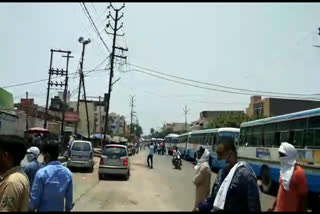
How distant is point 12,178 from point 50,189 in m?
1.36

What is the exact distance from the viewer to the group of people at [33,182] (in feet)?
15.1

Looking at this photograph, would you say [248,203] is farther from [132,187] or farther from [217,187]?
[132,187]

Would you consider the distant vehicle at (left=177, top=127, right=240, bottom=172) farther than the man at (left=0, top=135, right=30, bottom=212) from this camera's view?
Yes

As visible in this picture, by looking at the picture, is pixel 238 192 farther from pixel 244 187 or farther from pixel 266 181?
pixel 266 181

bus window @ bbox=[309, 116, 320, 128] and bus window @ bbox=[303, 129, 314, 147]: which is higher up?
bus window @ bbox=[309, 116, 320, 128]

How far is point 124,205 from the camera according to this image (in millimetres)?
14430

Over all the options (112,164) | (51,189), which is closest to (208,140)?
(112,164)

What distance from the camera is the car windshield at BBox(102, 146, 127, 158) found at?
2391 cm

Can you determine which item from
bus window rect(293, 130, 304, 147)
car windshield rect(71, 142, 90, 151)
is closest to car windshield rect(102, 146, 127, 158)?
car windshield rect(71, 142, 90, 151)

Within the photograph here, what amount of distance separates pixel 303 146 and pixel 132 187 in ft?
24.3

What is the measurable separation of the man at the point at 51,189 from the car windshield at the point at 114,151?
17.7 metres

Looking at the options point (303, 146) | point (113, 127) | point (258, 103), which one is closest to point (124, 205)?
point (303, 146)

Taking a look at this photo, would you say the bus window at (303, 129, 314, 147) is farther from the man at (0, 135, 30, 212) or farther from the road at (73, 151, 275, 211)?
the man at (0, 135, 30, 212)

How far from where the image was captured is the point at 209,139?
3694 cm
